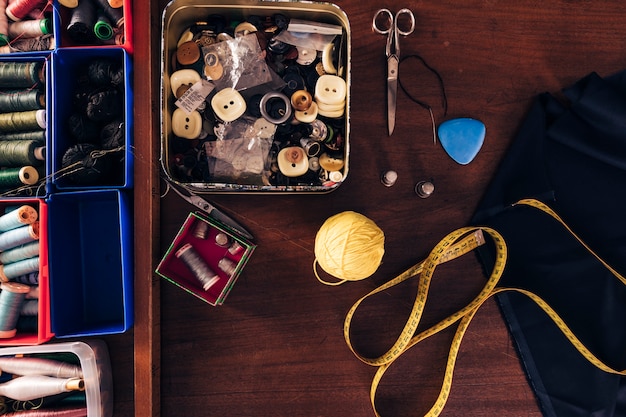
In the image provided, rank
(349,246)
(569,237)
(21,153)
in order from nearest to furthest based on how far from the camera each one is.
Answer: (349,246) < (21,153) < (569,237)

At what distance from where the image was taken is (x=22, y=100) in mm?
1158

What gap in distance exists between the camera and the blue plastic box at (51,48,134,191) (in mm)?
1090

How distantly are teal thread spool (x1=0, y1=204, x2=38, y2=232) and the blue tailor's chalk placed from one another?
1.04 m

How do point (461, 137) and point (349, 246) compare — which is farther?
point (461, 137)

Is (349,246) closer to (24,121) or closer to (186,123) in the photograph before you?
(186,123)

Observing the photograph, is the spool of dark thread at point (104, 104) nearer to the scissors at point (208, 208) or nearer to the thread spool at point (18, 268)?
the scissors at point (208, 208)

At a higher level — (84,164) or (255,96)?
(255,96)

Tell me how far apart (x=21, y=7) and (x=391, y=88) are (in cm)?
99

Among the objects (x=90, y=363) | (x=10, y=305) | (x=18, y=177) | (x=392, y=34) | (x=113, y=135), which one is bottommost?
(x=90, y=363)

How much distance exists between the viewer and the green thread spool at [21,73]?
3.73 feet

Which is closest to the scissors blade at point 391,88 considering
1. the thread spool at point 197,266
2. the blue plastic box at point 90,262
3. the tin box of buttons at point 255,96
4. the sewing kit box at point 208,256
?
the tin box of buttons at point 255,96

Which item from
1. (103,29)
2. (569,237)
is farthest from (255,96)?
(569,237)

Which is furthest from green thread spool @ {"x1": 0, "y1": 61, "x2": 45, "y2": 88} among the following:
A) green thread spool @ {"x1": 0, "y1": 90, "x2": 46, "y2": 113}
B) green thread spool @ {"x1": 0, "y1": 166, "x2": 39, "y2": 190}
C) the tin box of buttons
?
the tin box of buttons

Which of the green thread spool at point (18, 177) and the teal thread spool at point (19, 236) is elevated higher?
the green thread spool at point (18, 177)
